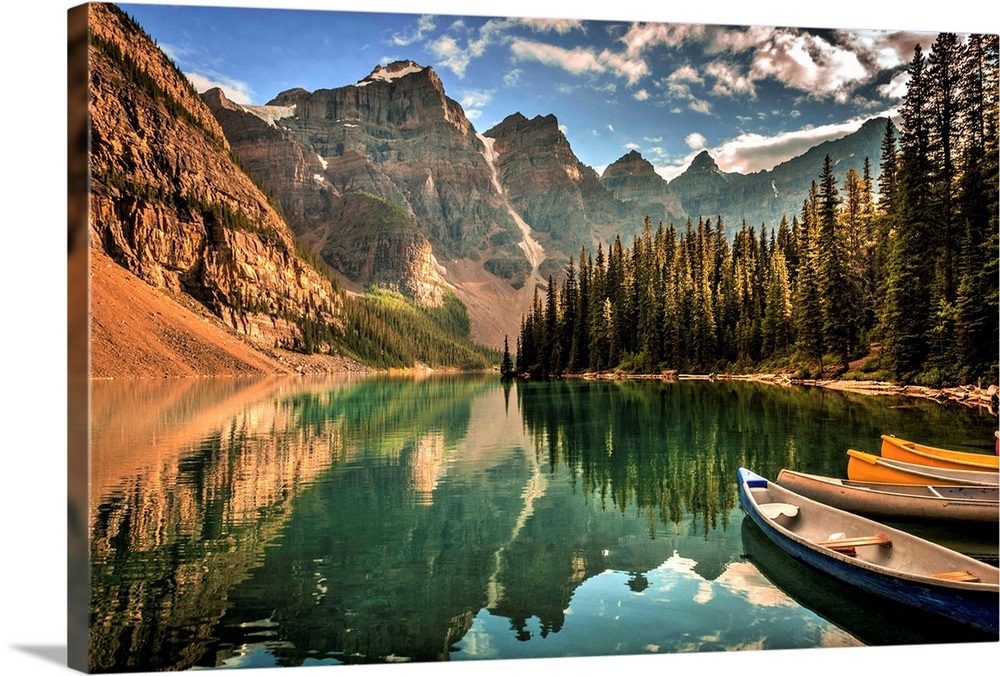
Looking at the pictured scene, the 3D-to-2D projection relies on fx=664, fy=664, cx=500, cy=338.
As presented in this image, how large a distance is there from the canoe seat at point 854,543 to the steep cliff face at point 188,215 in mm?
63829

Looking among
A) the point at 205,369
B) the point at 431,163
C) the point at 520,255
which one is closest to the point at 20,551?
the point at 205,369

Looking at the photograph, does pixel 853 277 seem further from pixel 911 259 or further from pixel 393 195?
pixel 393 195

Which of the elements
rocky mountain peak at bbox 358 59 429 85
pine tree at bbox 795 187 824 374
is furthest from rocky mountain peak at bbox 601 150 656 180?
pine tree at bbox 795 187 824 374

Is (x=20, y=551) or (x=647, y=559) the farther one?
(x=647, y=559)

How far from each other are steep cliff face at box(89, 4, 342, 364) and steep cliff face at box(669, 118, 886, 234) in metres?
55.2

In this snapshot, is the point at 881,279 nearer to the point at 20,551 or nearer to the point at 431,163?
the point at 20,551

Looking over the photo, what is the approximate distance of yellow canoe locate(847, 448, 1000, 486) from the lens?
986 cm

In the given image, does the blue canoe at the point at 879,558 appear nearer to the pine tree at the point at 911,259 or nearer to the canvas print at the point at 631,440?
the canvas print at the point at 631,440

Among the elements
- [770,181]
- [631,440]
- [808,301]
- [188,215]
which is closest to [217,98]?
[631,440]

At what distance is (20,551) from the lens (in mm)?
6785

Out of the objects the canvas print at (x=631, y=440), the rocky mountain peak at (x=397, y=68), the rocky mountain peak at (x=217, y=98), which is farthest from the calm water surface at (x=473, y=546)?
the rocky mountain peak at (x=217, y=98)

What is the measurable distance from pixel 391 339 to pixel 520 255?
2689 cm

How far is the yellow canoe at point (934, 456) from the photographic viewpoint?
1051cm

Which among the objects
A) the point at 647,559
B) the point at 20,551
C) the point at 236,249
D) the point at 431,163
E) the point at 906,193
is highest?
the point at 431,163
